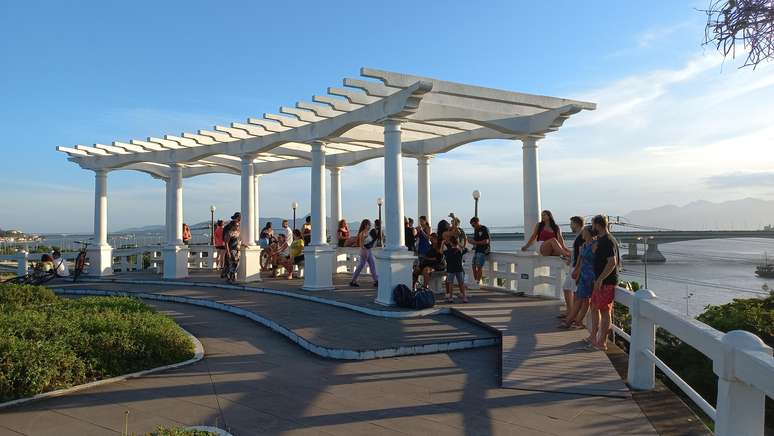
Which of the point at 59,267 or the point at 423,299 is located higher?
the point at 59,267

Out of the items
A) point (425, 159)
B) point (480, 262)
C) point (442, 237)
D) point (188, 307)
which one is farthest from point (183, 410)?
point (425, 159)

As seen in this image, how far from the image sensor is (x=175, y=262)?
1561cm

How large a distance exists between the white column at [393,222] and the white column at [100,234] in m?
11.0

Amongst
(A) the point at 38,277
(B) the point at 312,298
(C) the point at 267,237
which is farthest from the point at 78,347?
(A) the point at 38,277

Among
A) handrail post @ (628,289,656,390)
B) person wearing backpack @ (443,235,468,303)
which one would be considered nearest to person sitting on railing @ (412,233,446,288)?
person wearing backpack @ (443,235,468,303)

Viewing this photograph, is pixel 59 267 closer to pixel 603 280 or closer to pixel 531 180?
pixel 531 180

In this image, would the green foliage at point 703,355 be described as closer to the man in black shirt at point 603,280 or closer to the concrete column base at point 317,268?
the man in black shirt at point 603,280

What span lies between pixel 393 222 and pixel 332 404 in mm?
5089

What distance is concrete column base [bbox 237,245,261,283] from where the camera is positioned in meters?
14.0

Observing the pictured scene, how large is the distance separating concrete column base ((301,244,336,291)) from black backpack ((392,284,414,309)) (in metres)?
3.04

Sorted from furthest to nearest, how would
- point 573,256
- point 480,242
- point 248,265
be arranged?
point 248,265 → point 480,242 → point 573,256

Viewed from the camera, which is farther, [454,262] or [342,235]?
[342,235]

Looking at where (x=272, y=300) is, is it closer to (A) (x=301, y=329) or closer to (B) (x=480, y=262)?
(A) (x=301, y=329)

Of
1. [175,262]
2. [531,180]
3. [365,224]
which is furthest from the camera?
[175,262]
